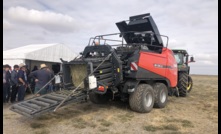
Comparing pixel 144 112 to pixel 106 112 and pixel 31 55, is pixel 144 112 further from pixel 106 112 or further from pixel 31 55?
pixel 31 55

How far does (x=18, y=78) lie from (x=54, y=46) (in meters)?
7.44

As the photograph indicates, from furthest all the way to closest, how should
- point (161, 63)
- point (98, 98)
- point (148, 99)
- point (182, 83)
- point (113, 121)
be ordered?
point (182, 83) → point (98, 98) → point (161, 63) → point (148, 99) → point (113, 121)

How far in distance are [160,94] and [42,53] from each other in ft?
30.7

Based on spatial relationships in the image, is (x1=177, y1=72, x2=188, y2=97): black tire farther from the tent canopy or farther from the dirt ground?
the tent canopy

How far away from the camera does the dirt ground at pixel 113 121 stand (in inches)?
227

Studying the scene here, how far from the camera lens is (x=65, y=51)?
17.4 m

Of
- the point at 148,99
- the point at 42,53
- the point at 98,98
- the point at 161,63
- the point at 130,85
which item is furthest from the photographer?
the point at 42,53

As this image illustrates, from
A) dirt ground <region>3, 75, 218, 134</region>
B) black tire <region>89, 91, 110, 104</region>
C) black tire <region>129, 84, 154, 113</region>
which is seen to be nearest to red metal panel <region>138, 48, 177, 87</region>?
black tire <region>129, 84, 154, 113</region>

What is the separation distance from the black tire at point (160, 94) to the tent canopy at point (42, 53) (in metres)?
8.50

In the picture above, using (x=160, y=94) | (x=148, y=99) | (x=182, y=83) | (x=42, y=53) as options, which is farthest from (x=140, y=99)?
(x=42, y=53)

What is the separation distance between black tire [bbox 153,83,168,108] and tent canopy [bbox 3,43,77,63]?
27.9ft

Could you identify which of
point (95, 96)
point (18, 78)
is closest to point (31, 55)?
point (18, 78)

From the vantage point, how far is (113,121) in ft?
21.6

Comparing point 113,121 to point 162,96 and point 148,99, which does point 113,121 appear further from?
point 162,96
